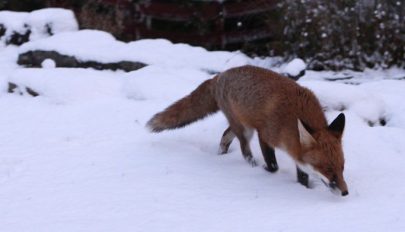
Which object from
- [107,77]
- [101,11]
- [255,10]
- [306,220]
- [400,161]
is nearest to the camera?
[306,220]

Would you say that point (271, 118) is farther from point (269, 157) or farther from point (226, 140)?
point (226, 140)

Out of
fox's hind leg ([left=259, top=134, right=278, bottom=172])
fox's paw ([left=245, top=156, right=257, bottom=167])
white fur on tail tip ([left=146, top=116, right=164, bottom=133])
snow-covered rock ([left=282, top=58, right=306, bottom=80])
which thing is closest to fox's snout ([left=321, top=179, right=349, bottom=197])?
fox's hind leg ([left=259, top=134, right=278, bottom=172])

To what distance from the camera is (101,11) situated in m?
14.3

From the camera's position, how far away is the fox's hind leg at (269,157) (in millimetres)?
5773

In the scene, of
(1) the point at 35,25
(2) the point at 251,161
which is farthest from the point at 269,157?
(1) the point at 35,25

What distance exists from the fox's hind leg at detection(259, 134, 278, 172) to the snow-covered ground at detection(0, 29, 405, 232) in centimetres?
10

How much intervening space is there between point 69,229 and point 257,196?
1708 mm

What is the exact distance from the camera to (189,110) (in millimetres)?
6555

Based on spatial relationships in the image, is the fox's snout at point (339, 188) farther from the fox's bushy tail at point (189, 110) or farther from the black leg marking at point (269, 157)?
the fox's bushy tail at point (189, 110)

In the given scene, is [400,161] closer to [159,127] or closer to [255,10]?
[159,127]

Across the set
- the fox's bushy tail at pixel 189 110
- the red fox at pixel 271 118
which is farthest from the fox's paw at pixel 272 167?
the fox's bushy tail at pixel 189 110

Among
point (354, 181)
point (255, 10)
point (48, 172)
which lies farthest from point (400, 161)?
point (255, 10)

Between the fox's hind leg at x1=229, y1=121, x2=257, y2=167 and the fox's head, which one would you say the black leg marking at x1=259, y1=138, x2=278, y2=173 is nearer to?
the fox's hind leg at x1=229, y1=121, x2=257, y2=167

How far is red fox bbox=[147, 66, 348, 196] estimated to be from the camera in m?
4.94
